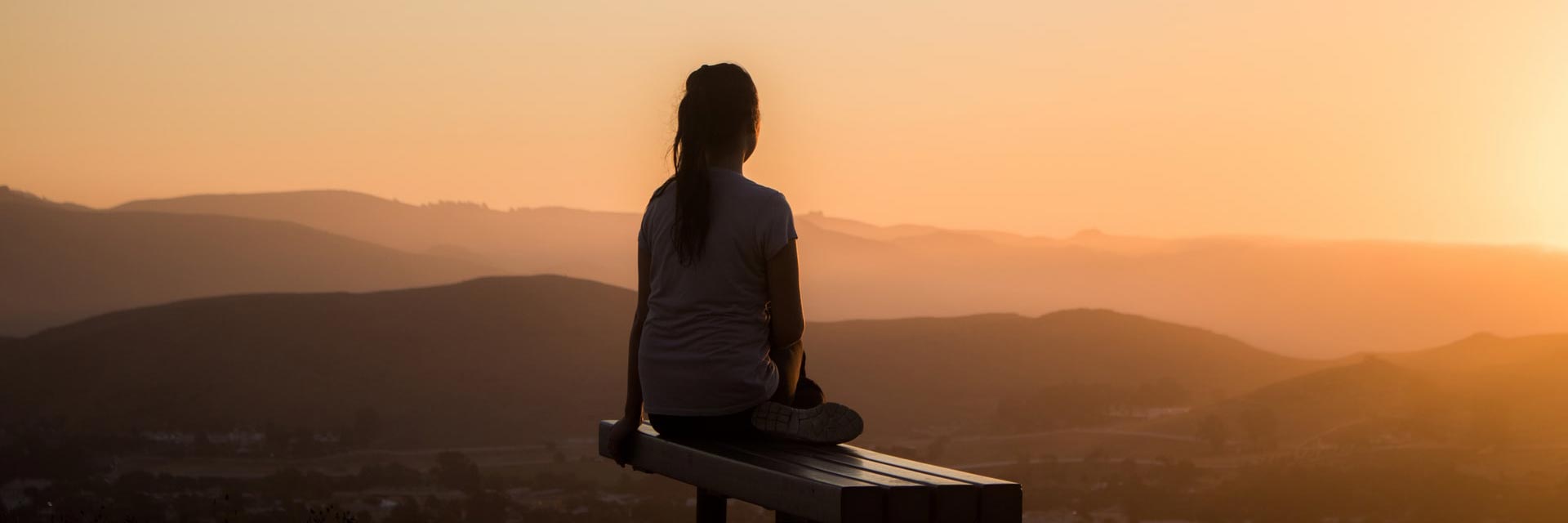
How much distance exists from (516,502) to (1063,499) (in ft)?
39.8

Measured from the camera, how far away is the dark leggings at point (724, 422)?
190 inches

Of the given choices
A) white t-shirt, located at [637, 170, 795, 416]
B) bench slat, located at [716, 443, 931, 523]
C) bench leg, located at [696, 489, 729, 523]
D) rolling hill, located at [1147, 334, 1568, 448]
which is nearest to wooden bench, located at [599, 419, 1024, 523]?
bench slat, located at [716, 443, 931, 523]

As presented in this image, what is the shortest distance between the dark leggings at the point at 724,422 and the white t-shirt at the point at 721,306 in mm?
30

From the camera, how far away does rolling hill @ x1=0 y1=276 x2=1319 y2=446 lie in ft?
172

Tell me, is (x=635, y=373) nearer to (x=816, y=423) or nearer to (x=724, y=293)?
(x=724, y=293)

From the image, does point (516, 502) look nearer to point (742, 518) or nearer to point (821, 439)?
point (742, 518)

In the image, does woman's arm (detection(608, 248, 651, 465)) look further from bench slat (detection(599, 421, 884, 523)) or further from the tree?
the tree

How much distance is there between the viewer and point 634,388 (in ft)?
16.8

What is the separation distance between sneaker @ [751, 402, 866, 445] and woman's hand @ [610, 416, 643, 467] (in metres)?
0.67

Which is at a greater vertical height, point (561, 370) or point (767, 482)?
point (561, 370)

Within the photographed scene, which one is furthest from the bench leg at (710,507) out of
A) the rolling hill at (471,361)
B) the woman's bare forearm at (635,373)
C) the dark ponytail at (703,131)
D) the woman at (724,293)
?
the rolling hill at (471,361)

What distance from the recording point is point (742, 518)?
100 feet

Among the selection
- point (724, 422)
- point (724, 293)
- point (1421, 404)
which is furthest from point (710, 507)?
point (1421, 404)

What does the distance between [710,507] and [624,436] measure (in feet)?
1.52
